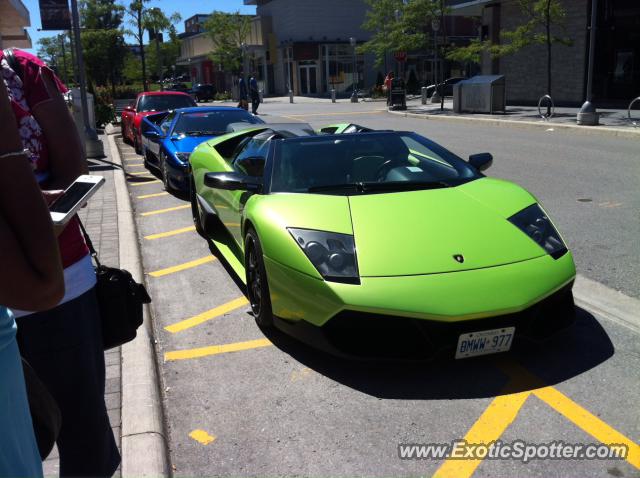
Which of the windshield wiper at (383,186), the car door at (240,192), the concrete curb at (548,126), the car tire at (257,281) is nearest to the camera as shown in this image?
the car tire at (257,281)

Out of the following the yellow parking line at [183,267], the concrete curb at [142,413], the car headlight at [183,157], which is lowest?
the yellow parking line at [183,267]

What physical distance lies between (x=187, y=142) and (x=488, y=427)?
7.09 meters

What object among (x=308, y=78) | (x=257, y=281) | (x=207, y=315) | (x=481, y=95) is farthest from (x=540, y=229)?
(x=308, y=78)

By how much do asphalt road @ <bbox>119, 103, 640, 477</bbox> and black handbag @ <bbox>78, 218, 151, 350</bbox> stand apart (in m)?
0.88

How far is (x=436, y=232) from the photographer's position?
11.5 ft

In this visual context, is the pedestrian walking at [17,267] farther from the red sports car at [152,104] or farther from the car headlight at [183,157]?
the red sports car at [152,104]

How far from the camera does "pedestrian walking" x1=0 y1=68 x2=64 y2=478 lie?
3.89 ft

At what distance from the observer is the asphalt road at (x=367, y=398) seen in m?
2.69

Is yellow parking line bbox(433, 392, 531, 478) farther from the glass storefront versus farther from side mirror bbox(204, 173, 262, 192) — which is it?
the glass storefront

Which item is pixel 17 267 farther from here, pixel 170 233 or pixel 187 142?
pixel 187 142

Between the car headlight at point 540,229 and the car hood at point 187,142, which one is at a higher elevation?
the car hood at point 187,142

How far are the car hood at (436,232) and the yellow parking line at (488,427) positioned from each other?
28.5 inches

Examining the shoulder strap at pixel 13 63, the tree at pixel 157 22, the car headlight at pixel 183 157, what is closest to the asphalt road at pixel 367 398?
the shoulder strap at pixel 13 63

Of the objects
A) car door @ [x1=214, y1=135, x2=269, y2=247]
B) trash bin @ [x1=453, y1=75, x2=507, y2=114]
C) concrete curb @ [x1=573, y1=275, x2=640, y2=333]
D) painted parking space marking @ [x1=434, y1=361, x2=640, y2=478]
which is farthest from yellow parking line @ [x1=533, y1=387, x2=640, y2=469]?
trash bin @ [x1=453, y1=75, x2=507, y2=114]
